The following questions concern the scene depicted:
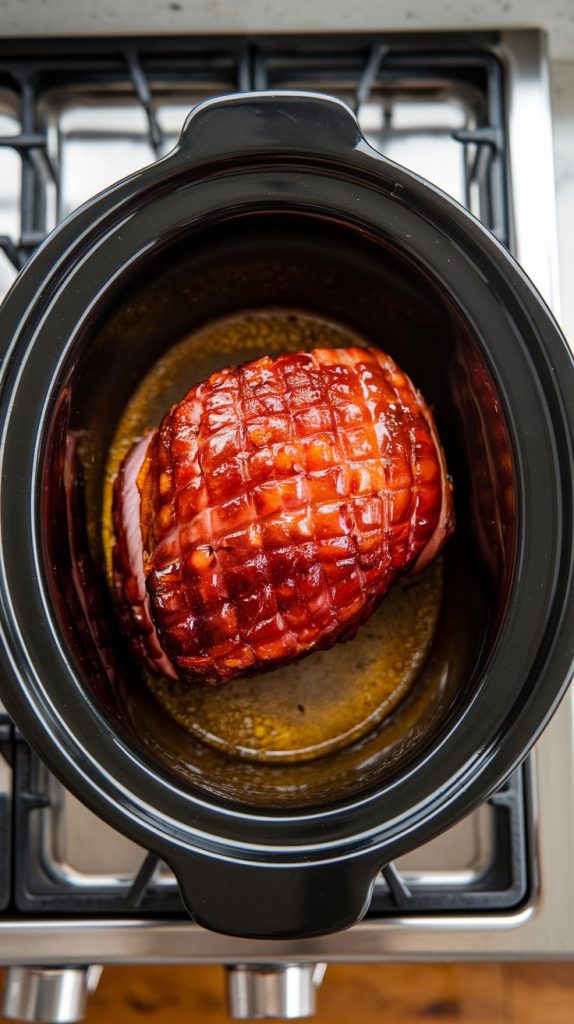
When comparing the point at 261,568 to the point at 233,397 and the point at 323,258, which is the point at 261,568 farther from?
the point at 323,258

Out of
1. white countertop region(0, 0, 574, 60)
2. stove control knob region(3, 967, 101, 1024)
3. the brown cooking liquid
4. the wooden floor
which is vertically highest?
white countertop region(0, 0, 574, 60)

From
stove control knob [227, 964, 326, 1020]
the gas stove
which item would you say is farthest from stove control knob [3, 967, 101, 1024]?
stove control knob [227, 964, 326, 1020]

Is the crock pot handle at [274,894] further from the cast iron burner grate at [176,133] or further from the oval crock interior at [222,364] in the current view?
the cast iron burner grate at [176,133]

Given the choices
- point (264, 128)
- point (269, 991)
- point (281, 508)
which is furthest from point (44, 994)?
point (264, 128)

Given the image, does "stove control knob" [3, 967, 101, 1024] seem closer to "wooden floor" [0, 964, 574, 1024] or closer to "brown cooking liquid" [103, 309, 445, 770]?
"wooden floor" [0, 964, 574, 1024]

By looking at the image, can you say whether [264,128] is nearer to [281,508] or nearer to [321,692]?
[281,508]

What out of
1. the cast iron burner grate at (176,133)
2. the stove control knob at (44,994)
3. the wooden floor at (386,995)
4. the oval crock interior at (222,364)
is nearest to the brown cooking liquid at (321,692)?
the oval crock interior at (222,364)

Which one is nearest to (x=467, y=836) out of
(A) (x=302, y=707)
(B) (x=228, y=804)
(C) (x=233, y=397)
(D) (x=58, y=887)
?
(A) (x=302, y=707)
